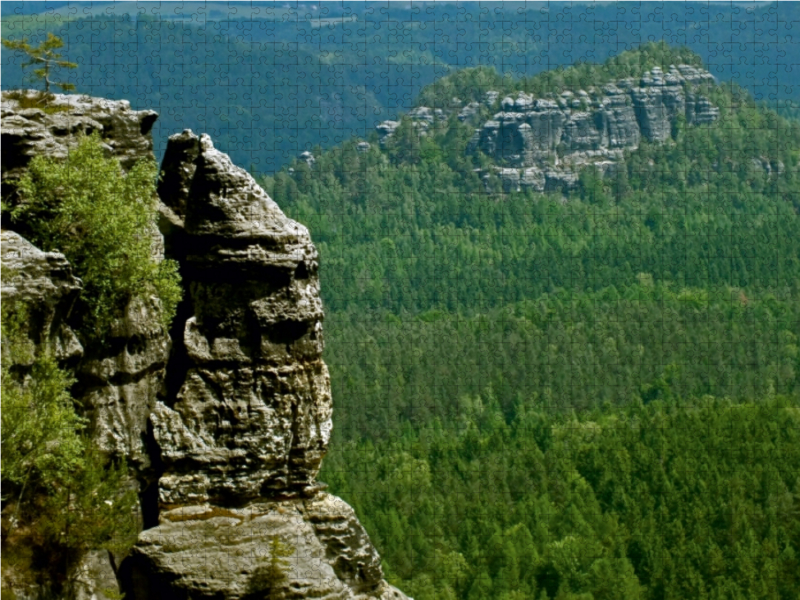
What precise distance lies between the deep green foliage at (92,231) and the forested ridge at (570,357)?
36.2 meters

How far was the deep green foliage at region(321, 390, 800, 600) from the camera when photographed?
57.5 m

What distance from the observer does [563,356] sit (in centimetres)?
10706

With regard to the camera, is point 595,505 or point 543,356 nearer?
point 595,505

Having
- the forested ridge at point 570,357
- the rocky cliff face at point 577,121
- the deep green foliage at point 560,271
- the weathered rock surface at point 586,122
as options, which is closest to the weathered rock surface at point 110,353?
the forested ridge at point 570,357

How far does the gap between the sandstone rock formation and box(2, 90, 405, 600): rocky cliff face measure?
18 millimetres

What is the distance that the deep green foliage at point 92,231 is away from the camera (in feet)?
69.4

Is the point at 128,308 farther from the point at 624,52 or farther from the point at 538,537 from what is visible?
the point at 624,52

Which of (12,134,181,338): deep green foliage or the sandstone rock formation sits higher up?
(12,134,181,338): deep green foliage

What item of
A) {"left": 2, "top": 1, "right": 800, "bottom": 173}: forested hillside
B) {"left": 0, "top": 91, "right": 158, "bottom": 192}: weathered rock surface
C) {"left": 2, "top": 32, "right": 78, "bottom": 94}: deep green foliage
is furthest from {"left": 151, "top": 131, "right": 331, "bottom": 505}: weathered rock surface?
{"left": 2, "top": 1, "right": 800, "bottom": 173}: forested hillside

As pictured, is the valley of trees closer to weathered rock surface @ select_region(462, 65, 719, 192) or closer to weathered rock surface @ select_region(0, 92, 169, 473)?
weathered rock surface @ select_region(0, 92, 169, 473)

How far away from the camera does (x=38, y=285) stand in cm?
1919

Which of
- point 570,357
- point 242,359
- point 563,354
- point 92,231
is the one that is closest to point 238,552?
point 242,359

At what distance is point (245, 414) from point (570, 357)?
85098mm

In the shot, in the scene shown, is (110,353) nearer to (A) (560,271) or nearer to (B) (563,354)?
(B) (563,354)
